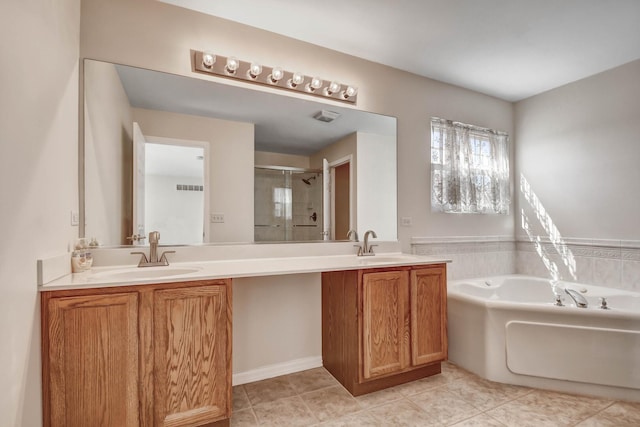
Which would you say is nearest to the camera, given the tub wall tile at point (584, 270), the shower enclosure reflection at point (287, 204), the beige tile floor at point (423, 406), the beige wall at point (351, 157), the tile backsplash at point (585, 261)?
the beige tile floor at point (423, 406)

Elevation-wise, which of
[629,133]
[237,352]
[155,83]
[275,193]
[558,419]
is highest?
[155,83]

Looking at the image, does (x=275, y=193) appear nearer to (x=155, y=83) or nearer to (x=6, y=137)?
(x=155, y=83)

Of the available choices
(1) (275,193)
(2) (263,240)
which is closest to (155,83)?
(1) (275,193)

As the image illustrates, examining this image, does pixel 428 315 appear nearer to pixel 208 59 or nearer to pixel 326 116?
pixel 326 116

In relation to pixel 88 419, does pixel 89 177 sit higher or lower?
higher

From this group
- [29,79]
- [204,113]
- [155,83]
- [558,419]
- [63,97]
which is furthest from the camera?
[204,113]

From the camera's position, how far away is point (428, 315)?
212 centimetres

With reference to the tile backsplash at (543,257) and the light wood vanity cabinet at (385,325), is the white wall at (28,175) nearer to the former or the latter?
the light wood vanity cabinet at (385,325)

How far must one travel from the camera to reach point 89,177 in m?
1.73

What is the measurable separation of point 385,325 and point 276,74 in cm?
190

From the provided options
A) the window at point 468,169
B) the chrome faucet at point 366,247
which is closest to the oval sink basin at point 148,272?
the chrome faucet at point 366,247

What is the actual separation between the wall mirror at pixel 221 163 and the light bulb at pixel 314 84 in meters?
0.10

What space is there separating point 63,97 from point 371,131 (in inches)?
80.3

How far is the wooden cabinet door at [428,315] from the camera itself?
2.06 metres
